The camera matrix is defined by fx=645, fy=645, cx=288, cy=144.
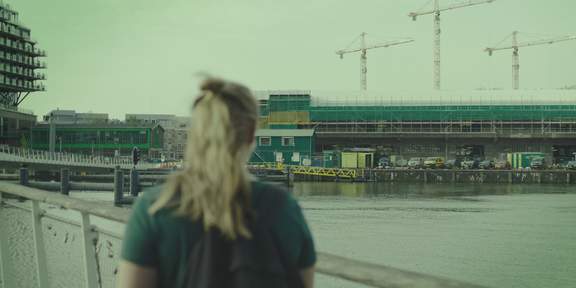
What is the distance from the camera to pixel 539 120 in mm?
86312

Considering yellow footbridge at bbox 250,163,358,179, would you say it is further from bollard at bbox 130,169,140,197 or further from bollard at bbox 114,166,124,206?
bollard at bbox 114,166,124,206

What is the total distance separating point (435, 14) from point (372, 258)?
394 ft

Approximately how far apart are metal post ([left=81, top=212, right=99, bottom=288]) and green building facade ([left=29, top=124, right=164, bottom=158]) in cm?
8765

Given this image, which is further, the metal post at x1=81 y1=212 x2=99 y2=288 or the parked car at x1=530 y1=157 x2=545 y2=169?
the parked car at x1=530 y1=157 x2=545 y2=169

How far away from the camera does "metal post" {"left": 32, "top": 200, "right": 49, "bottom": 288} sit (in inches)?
182

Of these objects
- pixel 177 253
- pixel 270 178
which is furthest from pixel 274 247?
pixel 270 178

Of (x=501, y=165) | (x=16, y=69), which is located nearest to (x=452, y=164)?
(x=501, y=165)

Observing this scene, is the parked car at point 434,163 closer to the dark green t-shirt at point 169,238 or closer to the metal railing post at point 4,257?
the metal railing post at point 4,257

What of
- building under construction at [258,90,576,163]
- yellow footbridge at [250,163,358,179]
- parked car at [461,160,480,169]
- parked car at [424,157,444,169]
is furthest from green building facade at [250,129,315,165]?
parked car at [461,160,480,169]

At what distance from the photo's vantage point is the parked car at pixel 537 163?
76938 millimetres

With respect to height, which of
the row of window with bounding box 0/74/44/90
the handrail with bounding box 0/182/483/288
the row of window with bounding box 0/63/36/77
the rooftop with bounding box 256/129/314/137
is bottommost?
the handrail with bounding box 0/182/483/288

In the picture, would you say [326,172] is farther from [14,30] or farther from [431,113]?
[14,30]

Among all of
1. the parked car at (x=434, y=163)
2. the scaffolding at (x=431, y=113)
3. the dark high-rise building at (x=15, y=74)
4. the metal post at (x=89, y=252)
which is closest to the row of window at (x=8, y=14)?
the dark high-rise building at (x=15, y=74)

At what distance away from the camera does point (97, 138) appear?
89.5 m
